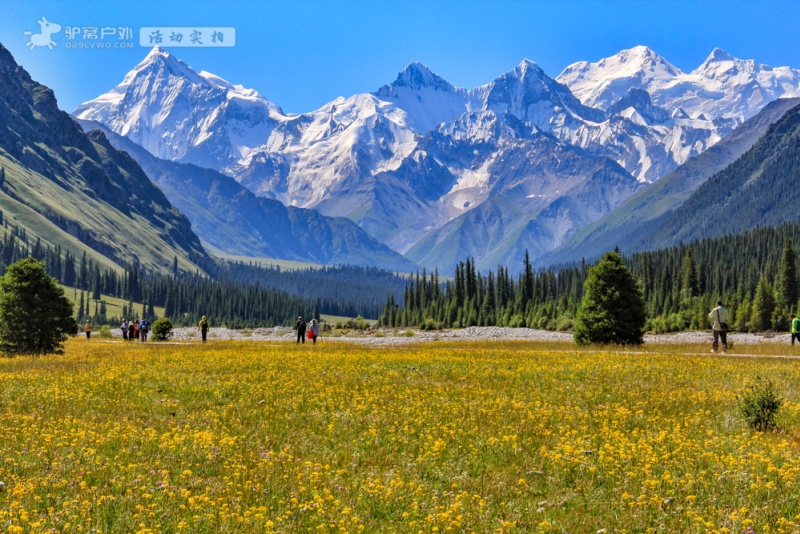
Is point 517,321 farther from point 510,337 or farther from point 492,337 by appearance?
point 510,337

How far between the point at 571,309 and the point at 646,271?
187ft

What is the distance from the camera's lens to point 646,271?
187 m

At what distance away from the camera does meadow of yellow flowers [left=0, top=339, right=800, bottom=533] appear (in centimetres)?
1075

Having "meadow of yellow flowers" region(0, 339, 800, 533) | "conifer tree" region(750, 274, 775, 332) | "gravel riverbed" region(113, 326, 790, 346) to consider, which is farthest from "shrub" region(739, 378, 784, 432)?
"conifer tree" region(750, 274, 775, 332)

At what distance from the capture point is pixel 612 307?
50750mm

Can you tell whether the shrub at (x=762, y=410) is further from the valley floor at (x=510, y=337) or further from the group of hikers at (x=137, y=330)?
the group of hikers at (x=137, y=330)

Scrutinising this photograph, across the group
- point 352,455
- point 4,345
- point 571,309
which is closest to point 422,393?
point 352,455

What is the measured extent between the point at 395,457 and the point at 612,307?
130ft

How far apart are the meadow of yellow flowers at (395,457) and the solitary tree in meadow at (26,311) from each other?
22670 millimetres

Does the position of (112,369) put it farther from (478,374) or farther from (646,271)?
(646,271)

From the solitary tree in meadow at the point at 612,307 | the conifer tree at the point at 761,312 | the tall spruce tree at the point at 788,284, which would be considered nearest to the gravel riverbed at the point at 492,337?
the conifer tree at the point at 761,312

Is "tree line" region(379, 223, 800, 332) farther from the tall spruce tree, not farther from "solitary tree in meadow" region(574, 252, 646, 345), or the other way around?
"solitary tree in meadow" region(574, 252, 646, 345)

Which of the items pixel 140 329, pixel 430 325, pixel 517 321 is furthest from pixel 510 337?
pixel 430 325

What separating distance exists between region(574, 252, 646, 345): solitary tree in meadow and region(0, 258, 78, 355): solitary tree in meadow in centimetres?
3887
